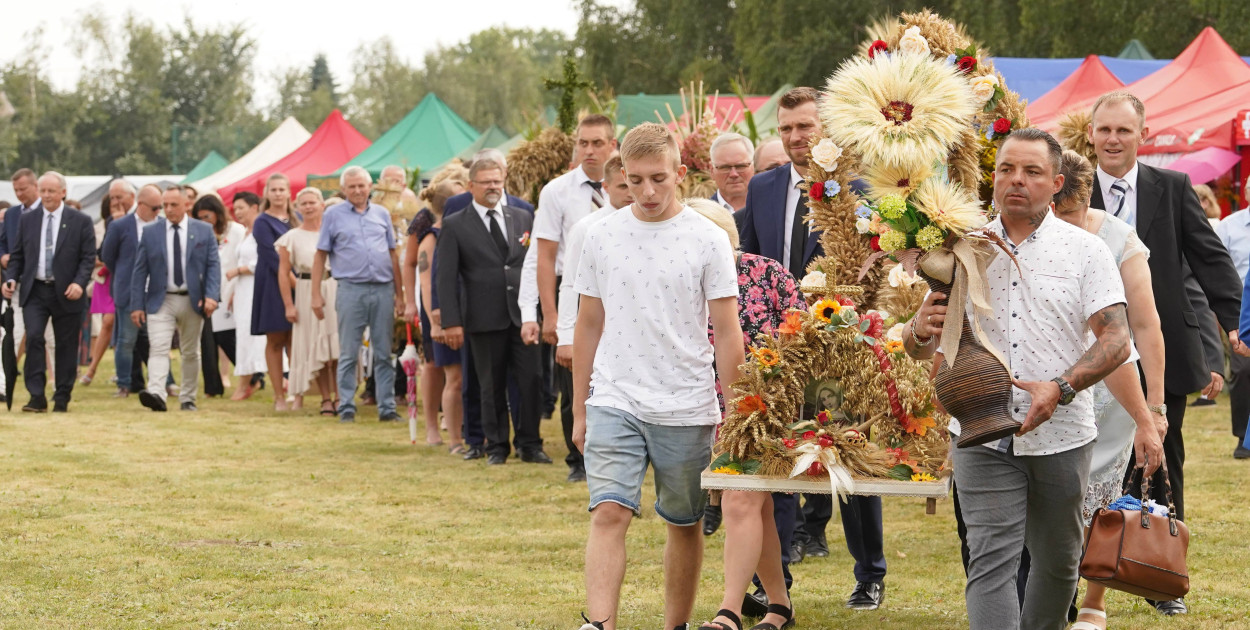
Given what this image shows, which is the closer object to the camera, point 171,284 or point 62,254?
point 62,254

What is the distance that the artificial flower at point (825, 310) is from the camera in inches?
232

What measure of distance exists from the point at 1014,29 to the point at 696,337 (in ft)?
111

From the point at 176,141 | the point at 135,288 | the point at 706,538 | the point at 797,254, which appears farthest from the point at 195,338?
the point at 176,141

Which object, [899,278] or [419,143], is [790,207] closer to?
[899,278]

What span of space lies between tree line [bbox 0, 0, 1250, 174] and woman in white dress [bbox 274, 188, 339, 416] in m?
2.37

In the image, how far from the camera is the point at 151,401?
14758mm

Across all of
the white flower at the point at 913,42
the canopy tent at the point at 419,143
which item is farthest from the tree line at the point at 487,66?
the white flower at the point at 913,42

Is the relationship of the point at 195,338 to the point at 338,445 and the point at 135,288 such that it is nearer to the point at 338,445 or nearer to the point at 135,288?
the point at 135,288

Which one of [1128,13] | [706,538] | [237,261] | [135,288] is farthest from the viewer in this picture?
[1128,13]

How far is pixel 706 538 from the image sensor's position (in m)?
8.16

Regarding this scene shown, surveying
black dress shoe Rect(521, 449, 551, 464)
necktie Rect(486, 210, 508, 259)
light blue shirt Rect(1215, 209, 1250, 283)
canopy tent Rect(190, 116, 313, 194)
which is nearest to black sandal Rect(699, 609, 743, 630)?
necktie Rect(486, 210, 508, 259)

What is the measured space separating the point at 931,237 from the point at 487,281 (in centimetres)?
642

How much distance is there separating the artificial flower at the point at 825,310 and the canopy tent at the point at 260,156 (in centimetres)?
2499

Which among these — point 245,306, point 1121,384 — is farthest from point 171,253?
point 1121,384
